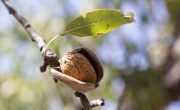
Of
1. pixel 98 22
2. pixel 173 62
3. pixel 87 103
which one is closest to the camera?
pixel 87 103

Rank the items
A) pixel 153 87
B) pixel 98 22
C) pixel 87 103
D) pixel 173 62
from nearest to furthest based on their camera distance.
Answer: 1. pixel 87 103
2. pixel 98 22
3. pixel 153 87
4. pixel 173 62

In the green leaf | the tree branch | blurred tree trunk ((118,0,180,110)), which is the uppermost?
the green leaf

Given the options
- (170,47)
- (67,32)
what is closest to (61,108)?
(170,47)

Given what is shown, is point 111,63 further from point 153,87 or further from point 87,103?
point 87,103

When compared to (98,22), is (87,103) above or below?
below

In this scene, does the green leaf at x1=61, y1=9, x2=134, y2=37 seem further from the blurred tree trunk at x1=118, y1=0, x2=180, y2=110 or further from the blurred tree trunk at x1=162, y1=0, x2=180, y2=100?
the blurred tree trunk at x1=162, y1=0, x2=180, y2=100

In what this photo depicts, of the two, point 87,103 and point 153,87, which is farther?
point 153,87

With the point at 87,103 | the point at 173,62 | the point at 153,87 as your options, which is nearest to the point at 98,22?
the point at 87,103

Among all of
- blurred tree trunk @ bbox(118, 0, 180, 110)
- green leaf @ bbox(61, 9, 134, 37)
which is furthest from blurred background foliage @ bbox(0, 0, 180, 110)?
green leaf @ bbox(61, 9, 134, 37)

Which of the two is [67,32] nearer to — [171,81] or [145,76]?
[145,76]
